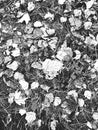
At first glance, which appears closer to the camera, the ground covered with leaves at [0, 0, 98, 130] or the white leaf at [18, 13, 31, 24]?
the ground covered with leaves at [0, 0, 98, 130]

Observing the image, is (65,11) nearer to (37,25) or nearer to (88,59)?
(37,25)

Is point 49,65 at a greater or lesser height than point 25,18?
lesser

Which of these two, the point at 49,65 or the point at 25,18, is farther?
the point at 25,18

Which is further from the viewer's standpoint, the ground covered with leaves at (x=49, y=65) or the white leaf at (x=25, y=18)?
the white leaf at (x=25, y=18)

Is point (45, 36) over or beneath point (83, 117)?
over

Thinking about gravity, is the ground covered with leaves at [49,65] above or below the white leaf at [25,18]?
below

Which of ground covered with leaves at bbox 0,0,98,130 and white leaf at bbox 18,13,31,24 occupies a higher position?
→ white leaf at bbox 18,13,31,24

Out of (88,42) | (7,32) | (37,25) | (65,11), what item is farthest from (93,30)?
(7,32)

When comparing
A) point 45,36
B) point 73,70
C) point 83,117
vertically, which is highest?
point 45,36
